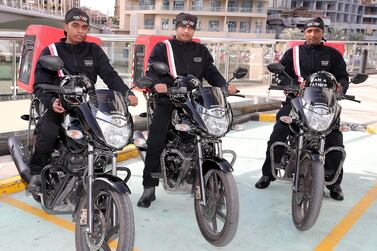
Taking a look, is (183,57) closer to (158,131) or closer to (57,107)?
(158,131)

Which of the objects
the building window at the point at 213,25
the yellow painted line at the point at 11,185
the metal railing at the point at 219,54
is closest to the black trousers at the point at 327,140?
the yellow painted line at the point at 11,185

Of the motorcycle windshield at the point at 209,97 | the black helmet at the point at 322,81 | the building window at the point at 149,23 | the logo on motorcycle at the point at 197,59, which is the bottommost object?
the motorcycle windshield at the point at 209,97

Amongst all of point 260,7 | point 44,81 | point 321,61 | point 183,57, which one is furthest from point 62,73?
point 260,7

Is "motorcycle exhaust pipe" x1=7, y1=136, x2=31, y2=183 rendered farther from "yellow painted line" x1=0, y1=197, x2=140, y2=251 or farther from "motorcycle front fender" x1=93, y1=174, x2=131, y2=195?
"motorcycle front fender" x1=93, y1=174, x2=131, y2=195

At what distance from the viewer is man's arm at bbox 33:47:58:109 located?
3.43m

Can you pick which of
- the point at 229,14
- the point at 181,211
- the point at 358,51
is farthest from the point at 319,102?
the point at 229,14

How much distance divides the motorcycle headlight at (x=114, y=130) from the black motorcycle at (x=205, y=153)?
6.7 inches

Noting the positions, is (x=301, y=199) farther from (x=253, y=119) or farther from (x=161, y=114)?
(x=253, y=119)

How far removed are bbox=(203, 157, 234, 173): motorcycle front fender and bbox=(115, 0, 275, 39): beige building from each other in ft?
208

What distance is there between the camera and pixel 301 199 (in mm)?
3926

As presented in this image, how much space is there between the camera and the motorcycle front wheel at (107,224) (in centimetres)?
270

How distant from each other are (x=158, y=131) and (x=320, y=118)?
1.46 metres

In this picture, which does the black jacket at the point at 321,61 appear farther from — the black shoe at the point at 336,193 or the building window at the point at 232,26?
the building window at the point at 232,26

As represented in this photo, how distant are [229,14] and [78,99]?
216 feet
